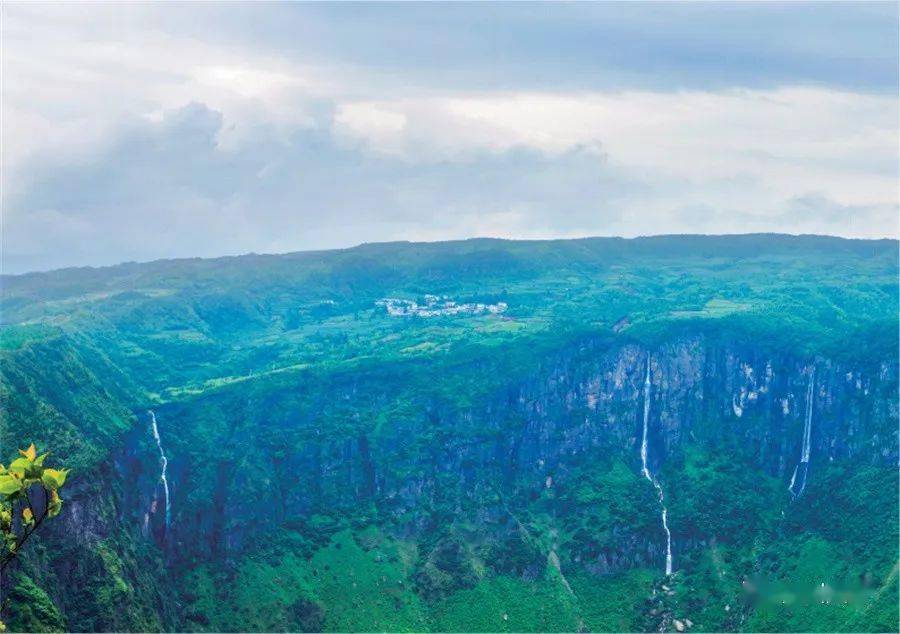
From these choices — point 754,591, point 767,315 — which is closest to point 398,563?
point 754,591

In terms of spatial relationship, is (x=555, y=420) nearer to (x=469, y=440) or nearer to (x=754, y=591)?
(x=469, y=440)

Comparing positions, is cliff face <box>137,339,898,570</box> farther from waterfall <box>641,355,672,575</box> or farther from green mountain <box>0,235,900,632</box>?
waterfall <box>641,355,672,575</box>

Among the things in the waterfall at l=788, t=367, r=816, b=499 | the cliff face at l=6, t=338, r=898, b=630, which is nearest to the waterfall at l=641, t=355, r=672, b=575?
the cliff face at l=6, t=338, r=898, b=630

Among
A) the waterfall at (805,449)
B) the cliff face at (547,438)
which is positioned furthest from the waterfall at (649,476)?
the waterfall at (805,449)

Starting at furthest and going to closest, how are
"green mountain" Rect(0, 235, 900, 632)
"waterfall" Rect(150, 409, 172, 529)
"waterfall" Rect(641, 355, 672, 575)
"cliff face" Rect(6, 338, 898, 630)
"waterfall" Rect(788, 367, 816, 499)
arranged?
"waterfall" Rect(788, 367, 816, 499) < "waterfall" Rect(641, 355, 672, 575) < "cliff face" Rect(6, 338, 898, 630) < "waterfall" Rect(150, 409, 172, 529) < "green mountain" Rect(0, 235, 900, 632)

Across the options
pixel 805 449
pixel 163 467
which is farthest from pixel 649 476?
pixel 163 467

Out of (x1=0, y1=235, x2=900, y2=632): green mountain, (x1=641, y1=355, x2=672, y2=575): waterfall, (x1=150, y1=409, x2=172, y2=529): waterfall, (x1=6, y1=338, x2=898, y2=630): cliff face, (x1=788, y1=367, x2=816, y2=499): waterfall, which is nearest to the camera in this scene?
(x1=0, y1=235, x2=900, y2=632): green mountain

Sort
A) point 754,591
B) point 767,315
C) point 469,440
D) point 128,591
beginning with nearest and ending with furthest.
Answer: point 128,591, point 754,591, point 469,440, point 767,315
